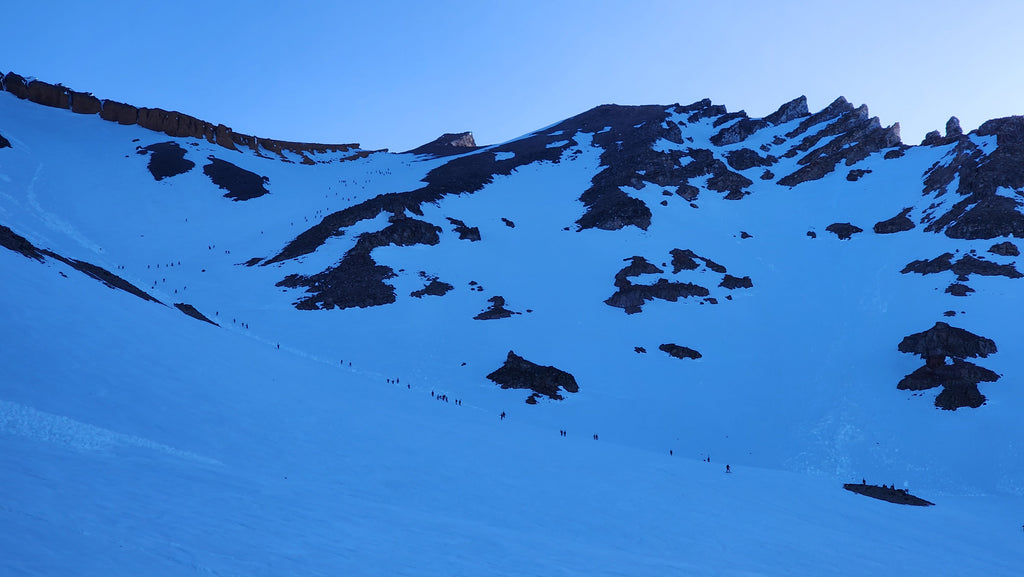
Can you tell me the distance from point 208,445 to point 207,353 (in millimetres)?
10017

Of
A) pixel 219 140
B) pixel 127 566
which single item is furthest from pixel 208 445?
pixel 219 140

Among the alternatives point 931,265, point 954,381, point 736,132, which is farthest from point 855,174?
point 954,381

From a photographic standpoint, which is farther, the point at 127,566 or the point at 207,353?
the point at 207,353

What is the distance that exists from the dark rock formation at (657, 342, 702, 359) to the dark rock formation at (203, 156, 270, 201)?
215ft

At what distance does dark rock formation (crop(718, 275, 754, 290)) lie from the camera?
56.9m

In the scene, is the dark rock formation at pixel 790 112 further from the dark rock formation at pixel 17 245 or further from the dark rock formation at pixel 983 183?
the dark rock formation at pixel 17 245

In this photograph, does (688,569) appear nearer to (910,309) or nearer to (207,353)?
(207,353)

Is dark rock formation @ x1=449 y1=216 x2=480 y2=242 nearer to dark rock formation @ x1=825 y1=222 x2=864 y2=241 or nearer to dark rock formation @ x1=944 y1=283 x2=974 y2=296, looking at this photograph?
dark rock formation @ x1=825 y1=222 x2=864 y2=241

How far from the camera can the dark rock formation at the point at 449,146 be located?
120750mm

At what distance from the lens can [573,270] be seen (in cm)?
6034

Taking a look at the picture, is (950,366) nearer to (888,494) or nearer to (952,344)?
(952,344)

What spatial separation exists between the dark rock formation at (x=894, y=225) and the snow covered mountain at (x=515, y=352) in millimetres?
828

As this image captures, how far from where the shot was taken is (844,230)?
2520 inches

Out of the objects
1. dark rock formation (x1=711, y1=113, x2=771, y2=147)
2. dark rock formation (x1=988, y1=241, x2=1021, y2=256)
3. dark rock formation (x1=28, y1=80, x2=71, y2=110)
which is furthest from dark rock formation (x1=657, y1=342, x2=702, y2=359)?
dark rock formation (x1=28, y1=80, x2=71, y2=110)
